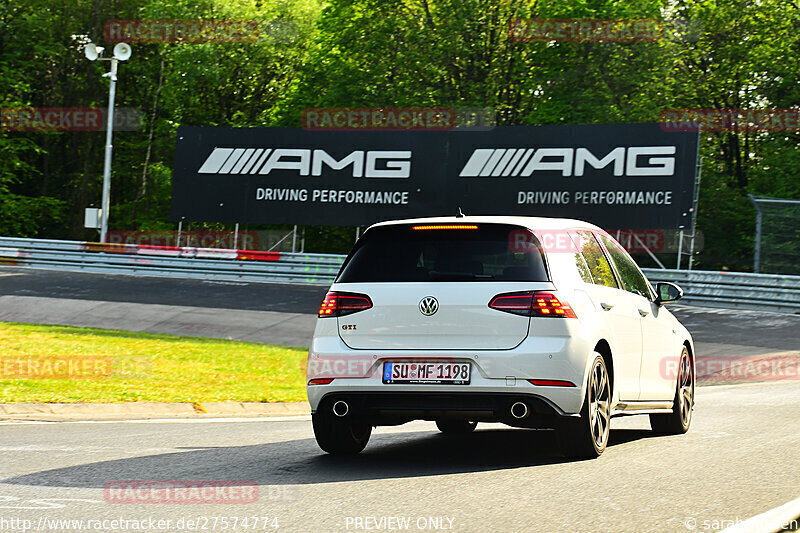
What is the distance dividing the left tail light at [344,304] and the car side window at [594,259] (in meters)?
1.70

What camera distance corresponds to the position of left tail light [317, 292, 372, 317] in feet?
25.5

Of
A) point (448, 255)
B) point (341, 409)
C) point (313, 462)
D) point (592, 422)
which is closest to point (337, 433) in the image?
point (313, 462)

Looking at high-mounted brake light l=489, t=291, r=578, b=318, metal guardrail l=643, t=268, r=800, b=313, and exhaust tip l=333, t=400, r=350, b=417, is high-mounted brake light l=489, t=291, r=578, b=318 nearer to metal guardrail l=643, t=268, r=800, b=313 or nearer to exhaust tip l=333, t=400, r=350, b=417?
exhaust tip l=333, t=400, r=350, b=417

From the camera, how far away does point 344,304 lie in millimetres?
7836

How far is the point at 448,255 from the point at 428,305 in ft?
1.33

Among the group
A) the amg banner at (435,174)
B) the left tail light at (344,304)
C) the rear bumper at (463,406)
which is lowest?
the rear bumper at (463,406)

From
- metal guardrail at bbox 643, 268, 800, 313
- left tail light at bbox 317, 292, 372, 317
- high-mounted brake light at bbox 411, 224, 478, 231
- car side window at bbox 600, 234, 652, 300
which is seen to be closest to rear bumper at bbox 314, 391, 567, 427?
left tail light at bbox 317, 292, 372, 317

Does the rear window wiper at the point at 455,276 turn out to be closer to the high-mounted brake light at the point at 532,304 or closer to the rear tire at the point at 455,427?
the high-mounted brake light at the point at 532,304

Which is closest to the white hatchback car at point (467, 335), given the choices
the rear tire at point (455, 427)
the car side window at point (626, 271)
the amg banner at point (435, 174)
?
the car side window at point (626, 271)

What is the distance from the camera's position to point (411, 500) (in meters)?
6.22

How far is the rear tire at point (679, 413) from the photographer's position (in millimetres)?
9875

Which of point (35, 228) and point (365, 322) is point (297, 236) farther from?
point (365, 322)

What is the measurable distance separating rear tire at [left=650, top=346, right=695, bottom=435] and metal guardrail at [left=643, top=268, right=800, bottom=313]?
55.1 feet

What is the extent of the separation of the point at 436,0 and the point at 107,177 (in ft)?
50.3
